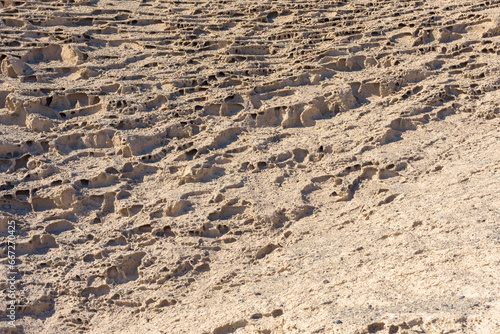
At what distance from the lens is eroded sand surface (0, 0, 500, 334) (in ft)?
14.4

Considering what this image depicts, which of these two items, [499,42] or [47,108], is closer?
[47,108]

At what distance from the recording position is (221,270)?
16.9 ft

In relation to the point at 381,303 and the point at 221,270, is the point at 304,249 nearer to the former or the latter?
the point at 221,270

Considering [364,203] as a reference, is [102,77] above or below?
above

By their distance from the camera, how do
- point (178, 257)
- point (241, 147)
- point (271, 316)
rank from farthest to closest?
point (241, 147), point (178, 257), point (271, 316)

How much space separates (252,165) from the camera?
607 cm

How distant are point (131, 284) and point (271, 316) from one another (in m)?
1.60

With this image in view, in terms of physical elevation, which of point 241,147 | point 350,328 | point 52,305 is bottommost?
point 52,305

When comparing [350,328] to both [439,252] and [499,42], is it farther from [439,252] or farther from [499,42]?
[499,42]

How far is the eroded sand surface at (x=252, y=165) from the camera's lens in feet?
14.4

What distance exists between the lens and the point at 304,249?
5.12 meters

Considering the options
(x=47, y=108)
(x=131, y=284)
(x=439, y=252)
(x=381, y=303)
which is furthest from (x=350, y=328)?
(x=47, y=108)

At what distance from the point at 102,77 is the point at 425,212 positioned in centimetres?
449

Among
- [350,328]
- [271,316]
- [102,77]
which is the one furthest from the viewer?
[102,77]
